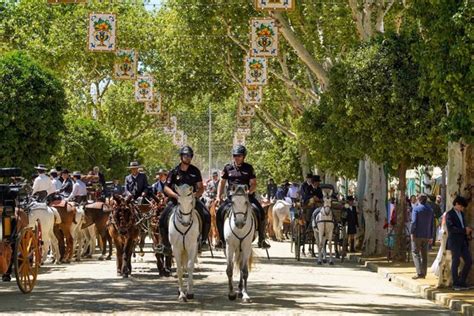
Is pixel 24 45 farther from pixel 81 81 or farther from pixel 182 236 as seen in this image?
pixel 182 236

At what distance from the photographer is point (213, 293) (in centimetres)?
2070

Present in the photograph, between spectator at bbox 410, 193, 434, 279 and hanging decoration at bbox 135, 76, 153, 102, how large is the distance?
2646 centimetres

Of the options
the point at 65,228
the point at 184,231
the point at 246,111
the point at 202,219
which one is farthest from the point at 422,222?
the point at 246,111

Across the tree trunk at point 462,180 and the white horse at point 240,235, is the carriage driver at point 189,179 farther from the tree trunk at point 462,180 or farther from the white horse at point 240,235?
the tree trunk at point 462,180

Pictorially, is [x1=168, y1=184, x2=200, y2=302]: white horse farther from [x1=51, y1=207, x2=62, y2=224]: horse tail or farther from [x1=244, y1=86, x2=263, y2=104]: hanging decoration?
[x1=244, y1=86, x2=263, y2=104]: hanging decoration

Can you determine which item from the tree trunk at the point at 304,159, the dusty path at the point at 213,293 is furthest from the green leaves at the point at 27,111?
the tree trunk at the point at 304,159

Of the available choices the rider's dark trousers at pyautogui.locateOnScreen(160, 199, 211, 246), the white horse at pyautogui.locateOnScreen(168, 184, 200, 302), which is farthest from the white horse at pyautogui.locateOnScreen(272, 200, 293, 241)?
the white horse at pyautogui.locateOnScreen(168, 184, 200, 302)

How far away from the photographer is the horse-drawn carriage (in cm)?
1903

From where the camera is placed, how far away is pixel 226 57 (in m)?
50.2

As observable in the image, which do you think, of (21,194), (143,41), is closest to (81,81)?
(143,41)

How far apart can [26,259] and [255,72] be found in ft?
75.5

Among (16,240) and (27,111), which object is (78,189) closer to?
(27,111)

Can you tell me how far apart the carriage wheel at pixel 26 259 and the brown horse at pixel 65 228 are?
26.9 feet

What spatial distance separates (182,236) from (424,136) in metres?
10.6
